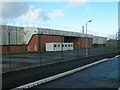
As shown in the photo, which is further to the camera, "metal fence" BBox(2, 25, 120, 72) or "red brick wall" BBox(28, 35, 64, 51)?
"red brick wall" BBox(28, 35, 64, 51)

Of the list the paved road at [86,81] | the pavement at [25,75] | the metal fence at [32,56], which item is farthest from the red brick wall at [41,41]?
the paved road at [86,81]

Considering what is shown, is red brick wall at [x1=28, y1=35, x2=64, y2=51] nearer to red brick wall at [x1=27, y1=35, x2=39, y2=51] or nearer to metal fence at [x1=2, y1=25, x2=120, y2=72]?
red brick wall at [x1=27, y1=35, x2=39, y2=51]

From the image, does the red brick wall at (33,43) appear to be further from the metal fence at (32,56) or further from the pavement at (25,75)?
the pavement at (25,75)

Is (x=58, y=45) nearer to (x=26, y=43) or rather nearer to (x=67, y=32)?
(x=26, y=43)

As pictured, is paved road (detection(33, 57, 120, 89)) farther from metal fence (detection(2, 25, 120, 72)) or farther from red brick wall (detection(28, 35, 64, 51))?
red brick wall (detection(28, 35, 64, 51))

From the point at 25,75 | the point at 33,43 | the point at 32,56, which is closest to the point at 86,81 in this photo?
the point at 25,75

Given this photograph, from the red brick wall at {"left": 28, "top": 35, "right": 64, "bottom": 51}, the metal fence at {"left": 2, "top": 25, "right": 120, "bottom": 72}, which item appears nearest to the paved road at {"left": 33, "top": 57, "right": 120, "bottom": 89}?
the metal fence at {"left": 2, "top": 25, "right": 120, "bottom": 72}

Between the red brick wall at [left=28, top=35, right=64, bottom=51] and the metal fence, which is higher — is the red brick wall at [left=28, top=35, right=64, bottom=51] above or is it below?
above

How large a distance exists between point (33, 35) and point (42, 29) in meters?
9.14

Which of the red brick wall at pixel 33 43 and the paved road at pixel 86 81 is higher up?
the red brick wall at pixel 33 43

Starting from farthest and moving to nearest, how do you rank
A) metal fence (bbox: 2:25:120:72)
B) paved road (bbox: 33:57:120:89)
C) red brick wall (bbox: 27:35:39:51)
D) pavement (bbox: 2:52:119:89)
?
1. red brick wall (bbox: 27:35:39:51)
2. metal fence (bbox: 2:25:120:72)
3. pavement (bbox: 2:52:119:89)
4. paved road (bbox: 33:57:120:89)

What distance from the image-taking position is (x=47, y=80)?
9688mm

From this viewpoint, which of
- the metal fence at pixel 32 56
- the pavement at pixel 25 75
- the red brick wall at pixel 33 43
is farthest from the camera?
the red brick wall at pixel 33 43

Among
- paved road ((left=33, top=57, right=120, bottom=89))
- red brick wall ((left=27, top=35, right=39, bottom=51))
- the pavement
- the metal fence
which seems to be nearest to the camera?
paved road ((left=33, top=57, right=120, bottom=89))
